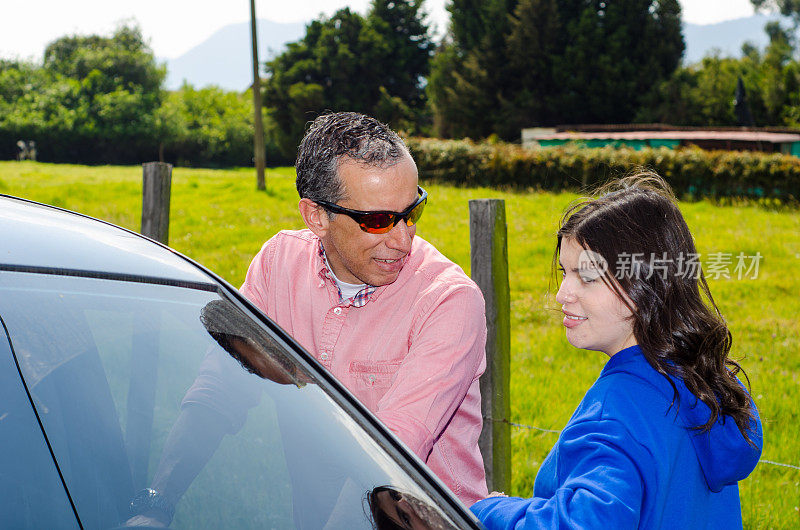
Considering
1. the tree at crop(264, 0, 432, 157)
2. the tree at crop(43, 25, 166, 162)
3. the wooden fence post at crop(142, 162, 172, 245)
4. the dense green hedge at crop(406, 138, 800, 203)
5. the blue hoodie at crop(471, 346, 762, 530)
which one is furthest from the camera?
the tree at crop(264, 0, 432, 157)

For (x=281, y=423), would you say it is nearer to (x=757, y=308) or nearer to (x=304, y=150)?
(x=304, y=150)

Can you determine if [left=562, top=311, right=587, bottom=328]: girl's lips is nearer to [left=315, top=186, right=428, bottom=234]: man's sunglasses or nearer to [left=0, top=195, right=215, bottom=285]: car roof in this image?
[left=315, top=186, right=428, bottom=234]: man's sunglasses

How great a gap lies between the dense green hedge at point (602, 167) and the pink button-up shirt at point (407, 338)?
541 inches

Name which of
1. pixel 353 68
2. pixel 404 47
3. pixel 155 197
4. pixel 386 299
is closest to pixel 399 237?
pixel 386 299

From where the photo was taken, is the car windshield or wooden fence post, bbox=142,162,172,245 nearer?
the car windshield

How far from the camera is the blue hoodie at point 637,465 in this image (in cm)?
137

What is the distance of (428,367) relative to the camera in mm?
1911

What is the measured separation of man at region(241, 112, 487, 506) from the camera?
1951 mm

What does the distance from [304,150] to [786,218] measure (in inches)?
591

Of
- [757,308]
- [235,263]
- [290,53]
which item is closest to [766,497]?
[757,308]

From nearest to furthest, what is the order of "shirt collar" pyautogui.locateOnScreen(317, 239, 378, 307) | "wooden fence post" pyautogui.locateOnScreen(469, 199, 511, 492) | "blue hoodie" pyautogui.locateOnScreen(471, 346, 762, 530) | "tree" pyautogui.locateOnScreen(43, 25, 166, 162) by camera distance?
"blue hoodie" pyautogui.locateOnScreen(471, 346, 762, 530)
"shirt collar" pyautogui.locateOnScreen(317, 239, 378, 307)
"wooden fence post" pyautogui.locateOnScreen(469, 199, 511, 492)
"tree" pyautogui.locateOnScreen(43, 25, 166, 162)

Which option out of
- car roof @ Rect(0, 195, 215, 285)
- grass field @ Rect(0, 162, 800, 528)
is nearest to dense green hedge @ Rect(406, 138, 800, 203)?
grass field @ Rect(0, 162, 800, 528)

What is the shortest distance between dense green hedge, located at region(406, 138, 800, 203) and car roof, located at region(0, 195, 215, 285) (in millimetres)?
14466

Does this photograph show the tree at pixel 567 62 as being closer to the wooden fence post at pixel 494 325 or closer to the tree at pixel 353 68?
the tree at pixel 353 68
